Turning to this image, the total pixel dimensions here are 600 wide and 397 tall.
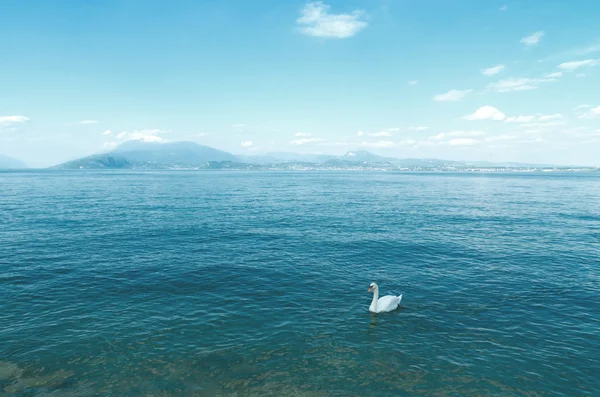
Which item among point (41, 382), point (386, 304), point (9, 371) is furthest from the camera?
point (386, 304)

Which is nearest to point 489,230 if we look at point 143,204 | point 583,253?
point 583,253

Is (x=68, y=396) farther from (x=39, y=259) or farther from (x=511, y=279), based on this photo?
(x=511, y=279)

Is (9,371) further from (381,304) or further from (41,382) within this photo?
(381,304)

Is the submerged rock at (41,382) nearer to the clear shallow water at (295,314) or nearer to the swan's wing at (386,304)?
the clear shallow water at (295,314)

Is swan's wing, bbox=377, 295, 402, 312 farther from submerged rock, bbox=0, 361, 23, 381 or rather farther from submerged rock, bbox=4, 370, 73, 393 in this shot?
submerged rock, bbox=0, 361, 23, 381

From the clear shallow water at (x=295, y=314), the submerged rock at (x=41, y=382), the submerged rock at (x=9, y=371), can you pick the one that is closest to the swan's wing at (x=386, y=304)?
the clear shallow water at (x=295, y=314)

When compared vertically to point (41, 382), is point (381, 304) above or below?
above

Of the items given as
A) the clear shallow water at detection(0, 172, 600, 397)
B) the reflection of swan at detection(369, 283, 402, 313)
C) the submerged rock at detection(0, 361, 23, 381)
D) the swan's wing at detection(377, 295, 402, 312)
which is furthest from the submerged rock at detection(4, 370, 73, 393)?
the swan's wing at detection(377, 295, 402, 312)

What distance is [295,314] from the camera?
81.4ft

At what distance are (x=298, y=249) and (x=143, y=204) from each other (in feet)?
187

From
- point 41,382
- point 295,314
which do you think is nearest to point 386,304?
point 295,314

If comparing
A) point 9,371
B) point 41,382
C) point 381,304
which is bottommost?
point 41,382

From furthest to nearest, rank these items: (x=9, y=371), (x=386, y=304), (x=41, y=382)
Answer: (x=386, y=304), (x=9, y=371), (x=41, y=382)

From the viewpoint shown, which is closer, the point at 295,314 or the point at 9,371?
the point at 9,371
